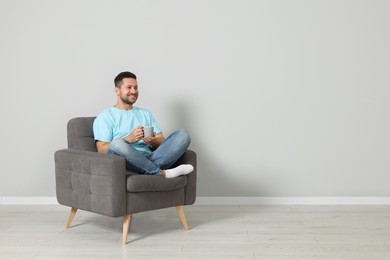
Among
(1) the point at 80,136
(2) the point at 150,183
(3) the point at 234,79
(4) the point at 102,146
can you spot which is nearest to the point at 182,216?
(2) the point at 150,183

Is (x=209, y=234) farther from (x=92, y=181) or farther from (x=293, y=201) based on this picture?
(x=293, y=201)

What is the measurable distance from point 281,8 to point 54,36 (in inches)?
76.3

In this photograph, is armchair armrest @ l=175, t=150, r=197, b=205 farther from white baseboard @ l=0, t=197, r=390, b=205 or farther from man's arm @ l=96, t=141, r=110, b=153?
white baseboard @ l=0, t=197, r=390, b=205

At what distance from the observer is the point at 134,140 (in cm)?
392

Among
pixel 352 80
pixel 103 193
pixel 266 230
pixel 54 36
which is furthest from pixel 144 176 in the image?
pixel 352 80

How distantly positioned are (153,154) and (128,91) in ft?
1.71

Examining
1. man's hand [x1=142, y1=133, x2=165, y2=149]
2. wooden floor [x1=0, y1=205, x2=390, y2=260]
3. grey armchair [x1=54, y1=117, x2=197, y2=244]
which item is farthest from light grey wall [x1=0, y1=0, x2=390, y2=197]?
grey armchair [x1=54, y1=117, x2=197, y2=244]

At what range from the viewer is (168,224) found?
4.17 meters

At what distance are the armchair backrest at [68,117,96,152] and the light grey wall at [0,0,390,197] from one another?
666 mm

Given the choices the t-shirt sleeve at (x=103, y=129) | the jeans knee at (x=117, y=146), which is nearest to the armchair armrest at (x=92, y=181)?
the jeans knee at (x=117, y=146)

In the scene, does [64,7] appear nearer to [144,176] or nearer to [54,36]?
[54,36]

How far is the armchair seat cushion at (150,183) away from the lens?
3613 millimetres

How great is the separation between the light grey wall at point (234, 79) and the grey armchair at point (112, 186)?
0.89m

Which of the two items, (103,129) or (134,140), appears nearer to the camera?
(134,140)
